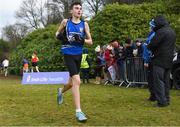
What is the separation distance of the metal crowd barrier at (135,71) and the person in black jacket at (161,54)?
6779 millimetres

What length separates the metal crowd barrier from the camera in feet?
58.3

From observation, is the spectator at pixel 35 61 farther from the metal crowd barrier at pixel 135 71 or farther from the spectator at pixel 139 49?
the spectator at pixel 139 49

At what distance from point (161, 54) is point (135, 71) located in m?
7.55

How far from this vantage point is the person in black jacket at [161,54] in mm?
10664

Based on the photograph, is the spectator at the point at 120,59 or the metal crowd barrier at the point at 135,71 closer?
the metal crowd barrier at the point at 135,71

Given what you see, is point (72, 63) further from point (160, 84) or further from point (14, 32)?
point (14, 32)

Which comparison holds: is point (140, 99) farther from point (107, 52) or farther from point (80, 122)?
point (107, 52)

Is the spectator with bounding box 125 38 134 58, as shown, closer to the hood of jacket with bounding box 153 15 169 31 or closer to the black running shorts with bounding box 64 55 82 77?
the hood of jacket with bounding box 153 15 169 31

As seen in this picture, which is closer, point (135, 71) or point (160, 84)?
point (160, 84)

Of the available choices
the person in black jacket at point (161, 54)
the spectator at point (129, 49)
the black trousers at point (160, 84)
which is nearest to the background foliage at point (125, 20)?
the spectator at point (129, 49)

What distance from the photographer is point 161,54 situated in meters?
10.8

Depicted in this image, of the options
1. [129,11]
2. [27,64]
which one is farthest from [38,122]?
[27,64]

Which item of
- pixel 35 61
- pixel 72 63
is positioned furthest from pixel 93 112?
A: pixel 35 61

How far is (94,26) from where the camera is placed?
29.1 metres
